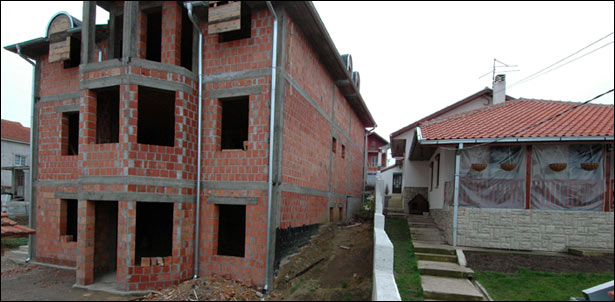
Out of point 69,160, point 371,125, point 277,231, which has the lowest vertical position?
point 277,231

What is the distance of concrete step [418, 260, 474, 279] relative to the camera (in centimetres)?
698

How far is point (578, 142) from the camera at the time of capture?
238 inches

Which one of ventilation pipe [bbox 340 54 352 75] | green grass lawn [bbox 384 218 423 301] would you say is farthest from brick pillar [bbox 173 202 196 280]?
ventilation pipe [bbox 340 54 352 75]

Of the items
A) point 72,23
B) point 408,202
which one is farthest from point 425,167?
point 72,23

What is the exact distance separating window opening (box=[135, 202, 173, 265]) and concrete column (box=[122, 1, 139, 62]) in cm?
522

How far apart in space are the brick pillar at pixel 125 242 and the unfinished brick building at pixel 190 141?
2 cm

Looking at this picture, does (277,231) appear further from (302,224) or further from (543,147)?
(543,147)

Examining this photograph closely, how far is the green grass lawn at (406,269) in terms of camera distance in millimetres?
6266

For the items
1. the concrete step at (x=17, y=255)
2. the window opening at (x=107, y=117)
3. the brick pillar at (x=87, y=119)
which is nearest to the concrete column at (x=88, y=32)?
the brick pillar at (x=87, y=119)

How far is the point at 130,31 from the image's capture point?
28.0 ft

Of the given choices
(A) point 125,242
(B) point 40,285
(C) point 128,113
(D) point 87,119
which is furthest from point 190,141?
(B) point 40,285

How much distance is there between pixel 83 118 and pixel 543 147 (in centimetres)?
1090

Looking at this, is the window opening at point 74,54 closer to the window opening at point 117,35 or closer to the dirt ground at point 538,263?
the window opening at point 117,35

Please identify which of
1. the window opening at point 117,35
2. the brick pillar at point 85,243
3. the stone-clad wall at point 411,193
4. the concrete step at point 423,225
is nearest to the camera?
the brick pillar at point 85,243
